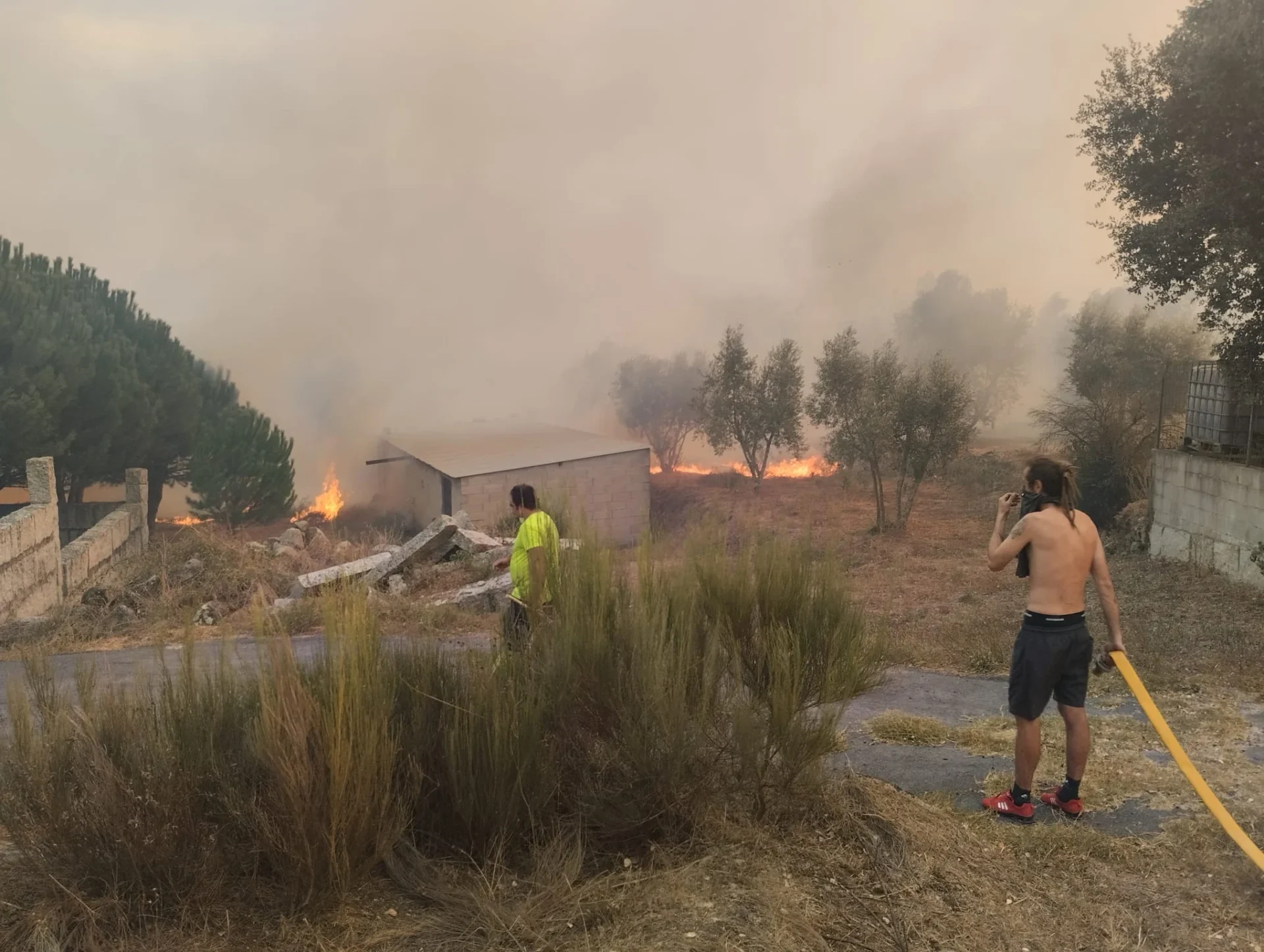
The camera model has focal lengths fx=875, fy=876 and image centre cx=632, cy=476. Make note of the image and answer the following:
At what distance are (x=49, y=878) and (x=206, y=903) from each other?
0.59m

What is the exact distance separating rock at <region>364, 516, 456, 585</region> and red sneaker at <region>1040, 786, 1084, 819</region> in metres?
11.1

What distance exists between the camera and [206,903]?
332 centimetres

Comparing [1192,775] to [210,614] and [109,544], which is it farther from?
[109,544]

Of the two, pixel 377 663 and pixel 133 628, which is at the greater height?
pixel 377 663

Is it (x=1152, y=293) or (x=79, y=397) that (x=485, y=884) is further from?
(x=79, y=397)

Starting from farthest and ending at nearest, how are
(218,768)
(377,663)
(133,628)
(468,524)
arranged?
(468,524)
(133,628)
(377,663)
(218,768)

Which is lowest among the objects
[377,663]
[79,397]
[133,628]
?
[133,628]

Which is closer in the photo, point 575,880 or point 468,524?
point 575,880

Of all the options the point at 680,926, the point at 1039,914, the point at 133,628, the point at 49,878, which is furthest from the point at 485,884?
the point at 133,628

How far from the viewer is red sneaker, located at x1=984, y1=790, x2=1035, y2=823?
454 centimetres

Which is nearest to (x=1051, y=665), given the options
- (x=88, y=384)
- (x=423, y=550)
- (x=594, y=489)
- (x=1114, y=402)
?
(x=423, y=550)

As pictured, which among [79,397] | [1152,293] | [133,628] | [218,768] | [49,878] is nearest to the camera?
[49,878]

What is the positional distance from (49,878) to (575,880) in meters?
2.00

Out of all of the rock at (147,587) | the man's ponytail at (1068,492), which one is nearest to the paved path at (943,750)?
the man's ponytail at (1068,492)
